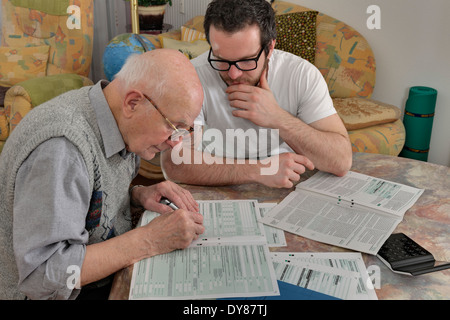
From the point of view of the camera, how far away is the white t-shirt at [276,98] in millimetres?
1640

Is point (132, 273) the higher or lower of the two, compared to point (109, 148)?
lower

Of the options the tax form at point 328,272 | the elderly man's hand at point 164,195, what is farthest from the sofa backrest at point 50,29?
the tax form at point 328,272

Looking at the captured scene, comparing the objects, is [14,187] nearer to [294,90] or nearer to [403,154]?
[294,90]

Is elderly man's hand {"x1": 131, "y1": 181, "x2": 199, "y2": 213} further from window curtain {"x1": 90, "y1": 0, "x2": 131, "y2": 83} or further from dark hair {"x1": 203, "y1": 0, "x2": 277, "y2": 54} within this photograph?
window curtain {"x1": 90, "y1": 0, "x2": 131, "y2": 83}

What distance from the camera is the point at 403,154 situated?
303 centimetres

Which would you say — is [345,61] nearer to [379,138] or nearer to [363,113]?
[363,113]

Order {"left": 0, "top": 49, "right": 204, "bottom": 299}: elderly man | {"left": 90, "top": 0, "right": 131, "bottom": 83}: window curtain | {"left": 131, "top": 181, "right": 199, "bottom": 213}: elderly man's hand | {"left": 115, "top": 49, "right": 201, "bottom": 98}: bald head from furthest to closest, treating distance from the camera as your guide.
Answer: {"left": 90, "top": 0, "right": 131, "bottom": 83}: window curtain, {"left": 131, "top": 181, "right": 199, "bottom": 213}: elderly man's hand, {"left": 115, "top": 49, "right": 201, "bottom": 98}: bald head, {"left": 0, "top": 49, "right": 204, "bottom": 299}: elderly man

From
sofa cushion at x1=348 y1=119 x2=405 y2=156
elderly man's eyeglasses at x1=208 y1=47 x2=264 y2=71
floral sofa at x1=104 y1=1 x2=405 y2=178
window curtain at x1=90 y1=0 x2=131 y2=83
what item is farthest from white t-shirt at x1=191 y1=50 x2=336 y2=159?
window curtain at x1=90 y1=0 x2=131 y2=83

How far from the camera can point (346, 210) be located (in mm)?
1267

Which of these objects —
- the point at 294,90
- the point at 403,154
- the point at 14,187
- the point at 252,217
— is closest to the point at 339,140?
the point at 294,90

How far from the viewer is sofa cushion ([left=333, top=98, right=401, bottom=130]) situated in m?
2.66

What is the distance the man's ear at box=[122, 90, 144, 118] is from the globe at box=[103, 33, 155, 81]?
2.05 metres

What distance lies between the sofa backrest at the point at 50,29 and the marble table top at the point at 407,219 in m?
2.48

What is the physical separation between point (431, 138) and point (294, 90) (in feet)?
5.81
